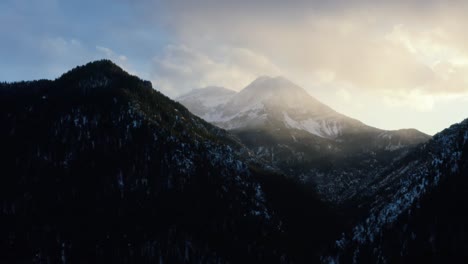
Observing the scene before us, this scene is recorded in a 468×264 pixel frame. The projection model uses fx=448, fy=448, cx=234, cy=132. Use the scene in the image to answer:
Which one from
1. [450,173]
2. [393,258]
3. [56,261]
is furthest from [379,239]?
[56,261]

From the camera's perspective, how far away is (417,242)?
176000 mm

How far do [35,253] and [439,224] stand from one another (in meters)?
170

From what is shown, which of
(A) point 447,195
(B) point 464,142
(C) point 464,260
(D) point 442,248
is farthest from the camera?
(B) point 464,142

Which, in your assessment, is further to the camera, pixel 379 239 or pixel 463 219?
pixel 379 239

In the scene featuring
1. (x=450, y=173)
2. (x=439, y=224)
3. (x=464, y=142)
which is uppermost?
(x=464, y=142)

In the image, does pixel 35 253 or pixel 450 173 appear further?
pixel 35 253

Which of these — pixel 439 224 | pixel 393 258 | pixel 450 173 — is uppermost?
pixel 450 173

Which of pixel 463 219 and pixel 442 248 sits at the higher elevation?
pixel 463 219

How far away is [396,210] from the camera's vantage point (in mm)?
196750

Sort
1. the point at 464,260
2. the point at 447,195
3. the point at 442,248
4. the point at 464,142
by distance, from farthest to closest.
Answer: the point at 464,142, the point at 447,195, the point at 442,248, the point at 464,260

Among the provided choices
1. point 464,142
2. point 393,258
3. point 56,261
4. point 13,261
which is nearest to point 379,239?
point 393,258

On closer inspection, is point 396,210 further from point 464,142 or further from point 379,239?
point 464,142

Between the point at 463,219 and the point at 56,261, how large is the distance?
168 metres

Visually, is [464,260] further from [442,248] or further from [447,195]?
[447,195]
